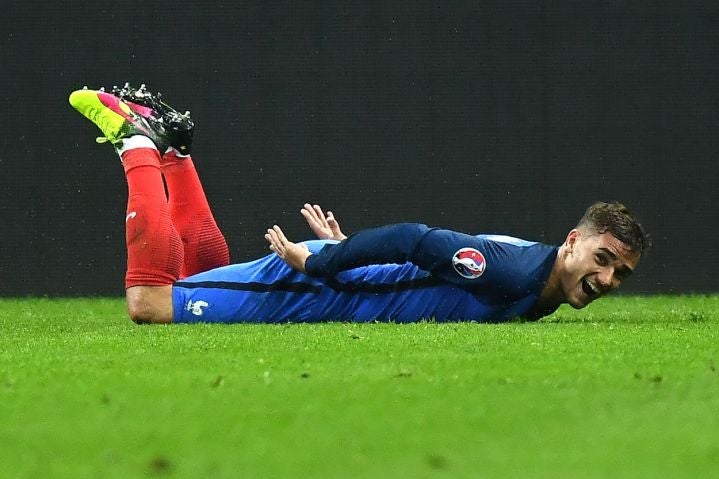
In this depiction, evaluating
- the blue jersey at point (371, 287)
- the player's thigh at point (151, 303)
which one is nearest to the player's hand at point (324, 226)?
the blue jersey at point (371, 287)

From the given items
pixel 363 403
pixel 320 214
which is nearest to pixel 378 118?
pixel 320 214

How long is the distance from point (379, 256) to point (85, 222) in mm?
3495

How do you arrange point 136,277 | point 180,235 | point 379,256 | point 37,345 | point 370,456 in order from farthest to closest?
point 180,235 → point 136,277 → point 379,256 → point 37,345 → point 370,456

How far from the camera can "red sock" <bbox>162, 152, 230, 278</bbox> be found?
561 cm

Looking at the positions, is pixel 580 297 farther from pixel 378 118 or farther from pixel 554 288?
pixel 378 118

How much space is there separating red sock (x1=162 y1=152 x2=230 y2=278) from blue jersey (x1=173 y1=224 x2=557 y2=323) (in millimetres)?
337

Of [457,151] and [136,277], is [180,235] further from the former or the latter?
[457,151]

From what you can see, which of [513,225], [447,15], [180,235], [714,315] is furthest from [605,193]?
[180,235]

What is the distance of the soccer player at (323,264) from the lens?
473cm

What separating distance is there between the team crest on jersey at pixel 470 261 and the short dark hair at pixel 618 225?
451 mm

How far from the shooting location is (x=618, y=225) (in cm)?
473

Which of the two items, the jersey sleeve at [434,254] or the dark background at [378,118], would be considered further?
the dark background at [378,118]

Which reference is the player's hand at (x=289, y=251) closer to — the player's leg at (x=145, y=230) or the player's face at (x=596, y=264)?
the player's leg at (x=145, y=230)

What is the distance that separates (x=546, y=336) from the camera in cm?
431
